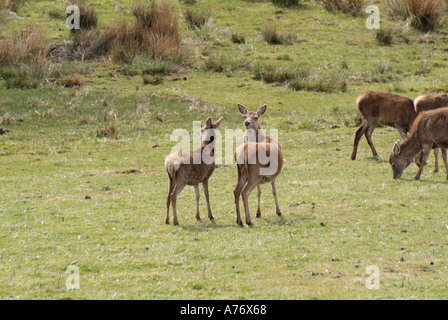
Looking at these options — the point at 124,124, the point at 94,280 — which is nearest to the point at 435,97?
the point at 124,124

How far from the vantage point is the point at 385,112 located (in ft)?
48.2

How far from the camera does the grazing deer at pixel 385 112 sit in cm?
1455

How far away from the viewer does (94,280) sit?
24.2ft

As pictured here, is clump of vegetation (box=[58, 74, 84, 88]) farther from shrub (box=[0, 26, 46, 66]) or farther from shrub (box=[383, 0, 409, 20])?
shrub (box=[383, 0, 409, 20])

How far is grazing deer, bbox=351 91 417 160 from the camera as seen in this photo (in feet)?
47.7

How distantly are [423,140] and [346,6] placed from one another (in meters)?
18.0

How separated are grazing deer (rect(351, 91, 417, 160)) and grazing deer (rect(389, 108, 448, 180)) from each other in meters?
1.53

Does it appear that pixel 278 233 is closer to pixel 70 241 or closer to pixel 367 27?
pixel 70 241

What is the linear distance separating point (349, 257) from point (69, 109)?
12.8 m

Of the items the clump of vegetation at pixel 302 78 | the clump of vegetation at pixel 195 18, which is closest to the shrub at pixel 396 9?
the clump of vegetation at pixel 302 78

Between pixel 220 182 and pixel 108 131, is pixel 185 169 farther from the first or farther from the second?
pixel 108 131

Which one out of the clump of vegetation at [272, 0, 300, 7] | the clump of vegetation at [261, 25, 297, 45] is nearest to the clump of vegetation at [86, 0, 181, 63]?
the clump of vegetation at [261, 25, 297, 45]

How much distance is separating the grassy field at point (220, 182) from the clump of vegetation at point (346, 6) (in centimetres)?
128

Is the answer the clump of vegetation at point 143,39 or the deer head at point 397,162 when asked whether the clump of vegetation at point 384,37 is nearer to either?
the clump of vegetation at point 143,39
